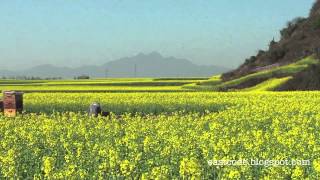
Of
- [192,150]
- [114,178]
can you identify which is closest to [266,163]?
[192,150]

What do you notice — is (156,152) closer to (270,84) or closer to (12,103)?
(12,103)

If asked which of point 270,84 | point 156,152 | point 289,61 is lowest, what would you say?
point 156,152

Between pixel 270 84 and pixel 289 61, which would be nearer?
pixel 270 84

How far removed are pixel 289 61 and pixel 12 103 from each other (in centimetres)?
4679

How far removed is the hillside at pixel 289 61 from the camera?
52.2m

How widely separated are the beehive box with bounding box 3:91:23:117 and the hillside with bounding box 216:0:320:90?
1094 inches

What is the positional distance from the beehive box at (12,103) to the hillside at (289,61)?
1094 inches

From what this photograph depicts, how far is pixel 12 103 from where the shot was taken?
29.9 m

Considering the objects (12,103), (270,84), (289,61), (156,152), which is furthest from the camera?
(289,61)

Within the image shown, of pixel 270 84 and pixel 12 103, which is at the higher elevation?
pixel 270 84

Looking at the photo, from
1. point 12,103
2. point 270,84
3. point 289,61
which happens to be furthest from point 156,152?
point 289,61

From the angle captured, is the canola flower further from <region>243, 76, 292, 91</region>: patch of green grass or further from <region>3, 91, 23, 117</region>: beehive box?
<region>243, 76, 292, 91</region>: patch of green grass

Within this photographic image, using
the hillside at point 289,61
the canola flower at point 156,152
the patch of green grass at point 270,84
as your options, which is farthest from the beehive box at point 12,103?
the patch of green grass at point 270,84

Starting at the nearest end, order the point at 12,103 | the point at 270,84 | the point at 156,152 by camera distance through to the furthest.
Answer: the point at 156,152, the point at 12,103, the point at 270,84
